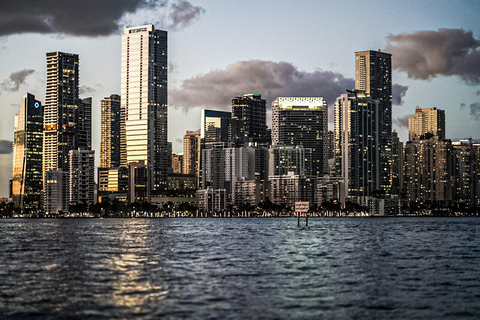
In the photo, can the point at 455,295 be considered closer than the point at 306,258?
Yes

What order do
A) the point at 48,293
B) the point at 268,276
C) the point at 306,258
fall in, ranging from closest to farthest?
the point at 48,293
the point at 268,276
the point at 306,258

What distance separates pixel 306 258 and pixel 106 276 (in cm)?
2903

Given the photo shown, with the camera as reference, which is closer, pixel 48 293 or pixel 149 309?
pixel 149 309

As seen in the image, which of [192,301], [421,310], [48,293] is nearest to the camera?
[421,310]

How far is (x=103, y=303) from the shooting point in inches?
1994

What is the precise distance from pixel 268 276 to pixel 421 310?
2096cm

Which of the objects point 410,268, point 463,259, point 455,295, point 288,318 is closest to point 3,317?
point 288,318

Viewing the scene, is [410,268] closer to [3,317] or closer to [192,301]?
[192,301]

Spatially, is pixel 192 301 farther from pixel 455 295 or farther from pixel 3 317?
pixel 455 295

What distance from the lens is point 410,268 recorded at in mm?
75125

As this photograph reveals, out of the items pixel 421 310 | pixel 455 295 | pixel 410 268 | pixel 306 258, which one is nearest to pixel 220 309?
pixel 421 310

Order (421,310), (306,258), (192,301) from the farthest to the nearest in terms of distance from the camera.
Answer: (306,258), (192,301), (421,310)

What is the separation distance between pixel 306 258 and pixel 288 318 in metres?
43.4

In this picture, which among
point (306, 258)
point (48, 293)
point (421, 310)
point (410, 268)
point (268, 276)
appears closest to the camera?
point (421, 310)
